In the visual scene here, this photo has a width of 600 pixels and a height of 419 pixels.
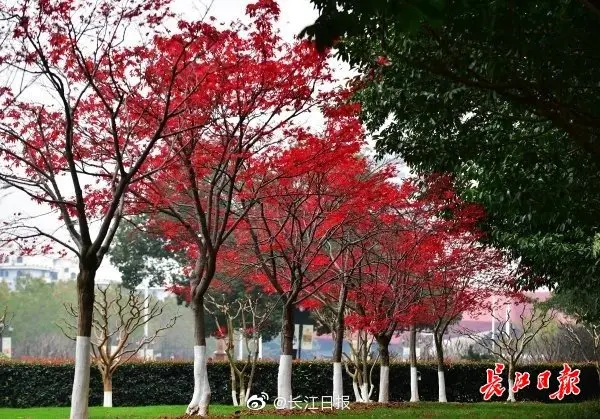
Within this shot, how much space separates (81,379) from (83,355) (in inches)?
11.5

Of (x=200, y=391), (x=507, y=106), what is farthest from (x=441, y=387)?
(x=507, y=106)

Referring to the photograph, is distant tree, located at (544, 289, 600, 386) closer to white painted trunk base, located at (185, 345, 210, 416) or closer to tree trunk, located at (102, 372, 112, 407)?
white painted trunk base, located at (185, 345, 210, 416)

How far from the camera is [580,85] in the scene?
384 inches

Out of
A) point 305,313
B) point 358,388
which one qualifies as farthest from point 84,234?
point 305,313

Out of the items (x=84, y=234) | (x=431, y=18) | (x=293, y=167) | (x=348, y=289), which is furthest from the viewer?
(x=348, y=289)

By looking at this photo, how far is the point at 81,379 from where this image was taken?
1048 cm

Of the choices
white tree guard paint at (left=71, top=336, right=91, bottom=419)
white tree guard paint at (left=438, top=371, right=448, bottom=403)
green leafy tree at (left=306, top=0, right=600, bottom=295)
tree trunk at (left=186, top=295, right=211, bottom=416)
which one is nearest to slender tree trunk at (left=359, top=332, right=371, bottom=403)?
white tree guard paint at (left=438, top=371, right=448, bottom=403)

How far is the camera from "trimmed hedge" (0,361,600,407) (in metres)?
22.2

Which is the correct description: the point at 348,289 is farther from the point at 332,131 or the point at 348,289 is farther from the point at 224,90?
the point at 224,90

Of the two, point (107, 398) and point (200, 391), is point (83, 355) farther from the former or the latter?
point (107, 398)

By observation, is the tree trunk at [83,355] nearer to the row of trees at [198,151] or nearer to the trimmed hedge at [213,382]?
the row of trees at [198,151]

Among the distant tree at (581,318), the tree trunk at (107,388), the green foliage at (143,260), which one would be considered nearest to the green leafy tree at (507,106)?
the distant tree at (581,318)

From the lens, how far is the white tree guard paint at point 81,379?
10438mm

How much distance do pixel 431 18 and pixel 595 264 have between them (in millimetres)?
13177
